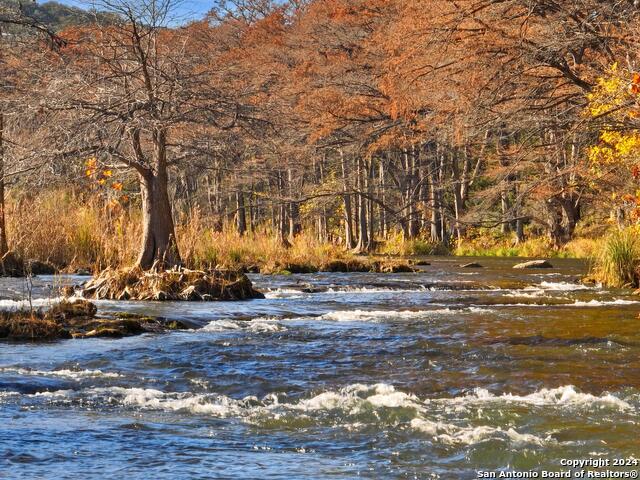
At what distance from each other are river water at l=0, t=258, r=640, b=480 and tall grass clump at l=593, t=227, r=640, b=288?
489 centimetres

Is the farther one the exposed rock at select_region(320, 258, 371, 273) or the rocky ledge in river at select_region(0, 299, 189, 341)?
the exposed rock at select_region(320, 258, 371, 273)

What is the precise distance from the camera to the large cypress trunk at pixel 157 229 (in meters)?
18.6

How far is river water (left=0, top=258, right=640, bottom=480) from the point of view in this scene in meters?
6.35

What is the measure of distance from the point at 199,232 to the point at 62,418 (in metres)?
13.8

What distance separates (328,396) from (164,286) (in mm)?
9300

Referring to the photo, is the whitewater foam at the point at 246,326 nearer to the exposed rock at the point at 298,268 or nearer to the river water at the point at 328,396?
the river water at the point at 328,396

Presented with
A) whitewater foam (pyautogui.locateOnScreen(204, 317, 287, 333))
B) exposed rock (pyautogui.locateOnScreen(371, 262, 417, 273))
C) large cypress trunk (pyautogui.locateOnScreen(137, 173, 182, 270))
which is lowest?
whitewater foam (pyautogui.locateOnScreen(204, 317, 287, 333))

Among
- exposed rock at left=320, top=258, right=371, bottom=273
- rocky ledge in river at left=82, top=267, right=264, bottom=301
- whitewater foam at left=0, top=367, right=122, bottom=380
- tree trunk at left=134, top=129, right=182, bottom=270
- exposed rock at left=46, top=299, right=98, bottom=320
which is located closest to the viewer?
whitewater foam at left=0, top=367, right=122, bottom=380

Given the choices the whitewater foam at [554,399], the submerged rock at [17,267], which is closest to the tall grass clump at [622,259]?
the whitewater foam at [554,399]

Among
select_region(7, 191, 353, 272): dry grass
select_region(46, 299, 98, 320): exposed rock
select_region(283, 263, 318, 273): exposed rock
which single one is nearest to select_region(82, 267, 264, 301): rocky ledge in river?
select_region(7, 191, 353, 272): dry grass

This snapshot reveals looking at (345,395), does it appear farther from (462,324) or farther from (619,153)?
(619,153)

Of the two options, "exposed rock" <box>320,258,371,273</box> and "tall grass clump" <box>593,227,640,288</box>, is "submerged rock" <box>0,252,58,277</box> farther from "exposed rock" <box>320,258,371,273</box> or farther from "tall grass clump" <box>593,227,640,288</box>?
"tall grass clump" <box>593,227,640,288</box>

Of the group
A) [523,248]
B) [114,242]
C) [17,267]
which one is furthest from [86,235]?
[523,248]

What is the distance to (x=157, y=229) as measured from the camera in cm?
1872
